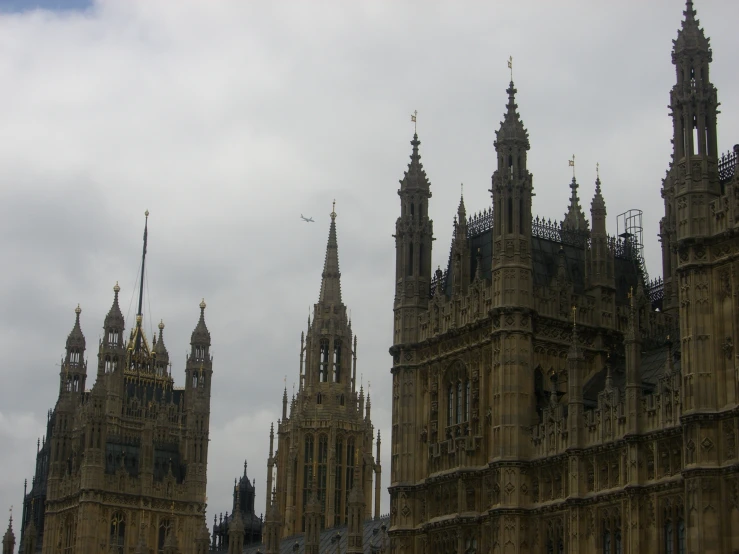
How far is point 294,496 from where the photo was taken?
5423 inches

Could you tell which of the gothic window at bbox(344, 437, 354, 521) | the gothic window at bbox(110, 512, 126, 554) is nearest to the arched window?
the gothic window at bbox(110, 512, 126, 554)

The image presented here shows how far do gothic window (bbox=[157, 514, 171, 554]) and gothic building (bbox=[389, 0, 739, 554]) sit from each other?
5852cm

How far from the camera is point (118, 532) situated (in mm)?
124188

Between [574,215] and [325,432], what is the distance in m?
60.4

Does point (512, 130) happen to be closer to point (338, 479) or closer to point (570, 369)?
point (570, 369)

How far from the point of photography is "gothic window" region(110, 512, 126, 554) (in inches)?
4850

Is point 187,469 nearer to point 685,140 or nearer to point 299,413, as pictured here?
point 299,413

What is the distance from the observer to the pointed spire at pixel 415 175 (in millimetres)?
77000

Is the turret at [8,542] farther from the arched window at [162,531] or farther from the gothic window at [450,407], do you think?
the gothic window at [450,407]

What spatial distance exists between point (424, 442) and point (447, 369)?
3944mm

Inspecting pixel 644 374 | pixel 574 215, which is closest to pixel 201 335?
pixel 574 215

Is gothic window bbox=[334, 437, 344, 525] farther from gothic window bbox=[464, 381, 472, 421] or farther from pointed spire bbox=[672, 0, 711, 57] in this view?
pointed spire bbox=[672, 0, 711, 57]

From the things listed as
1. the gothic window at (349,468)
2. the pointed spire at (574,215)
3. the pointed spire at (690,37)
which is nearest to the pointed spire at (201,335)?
the gothic window at (349,468)

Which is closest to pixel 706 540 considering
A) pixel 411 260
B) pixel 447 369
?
pixel 447 369
